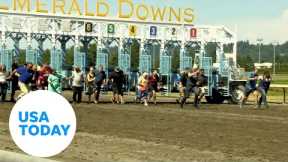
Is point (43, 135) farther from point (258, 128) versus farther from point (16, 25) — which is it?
point (16, 25)

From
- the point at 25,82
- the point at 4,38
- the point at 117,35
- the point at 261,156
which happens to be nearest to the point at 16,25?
the point at 4,38

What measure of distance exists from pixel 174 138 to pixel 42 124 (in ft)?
26.3

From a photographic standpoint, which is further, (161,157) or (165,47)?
(165,47)

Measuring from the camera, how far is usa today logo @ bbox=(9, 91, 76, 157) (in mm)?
8250

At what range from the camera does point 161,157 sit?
12445 millimetres

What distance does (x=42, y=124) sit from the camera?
8227 millimetres

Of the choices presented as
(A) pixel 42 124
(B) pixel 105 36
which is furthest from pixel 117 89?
(A) pixel 42 124

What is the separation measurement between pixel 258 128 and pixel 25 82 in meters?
11.8

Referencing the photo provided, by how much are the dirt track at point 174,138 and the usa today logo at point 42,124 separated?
11.5 feet

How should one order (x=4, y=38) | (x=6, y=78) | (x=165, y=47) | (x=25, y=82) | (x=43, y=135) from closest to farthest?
(x=43, y=135) → (x=25, y=82) → (x=6, y=78) → (x=4, y=38) → (x=165, y=47)

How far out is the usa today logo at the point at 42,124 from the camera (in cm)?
825

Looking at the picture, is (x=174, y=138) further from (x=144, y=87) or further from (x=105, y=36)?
(x=105, y=36)

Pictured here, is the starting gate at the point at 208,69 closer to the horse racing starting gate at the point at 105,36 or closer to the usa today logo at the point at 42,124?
the horse racing starting gate at the point at 105,36

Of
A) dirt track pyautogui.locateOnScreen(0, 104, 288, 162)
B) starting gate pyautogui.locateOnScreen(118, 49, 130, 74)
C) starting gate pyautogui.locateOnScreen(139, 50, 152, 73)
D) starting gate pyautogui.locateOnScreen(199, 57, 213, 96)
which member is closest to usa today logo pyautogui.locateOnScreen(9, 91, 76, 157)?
→ dirt track pyautogui.locateOnScreen(0, 104, 288, 162)
